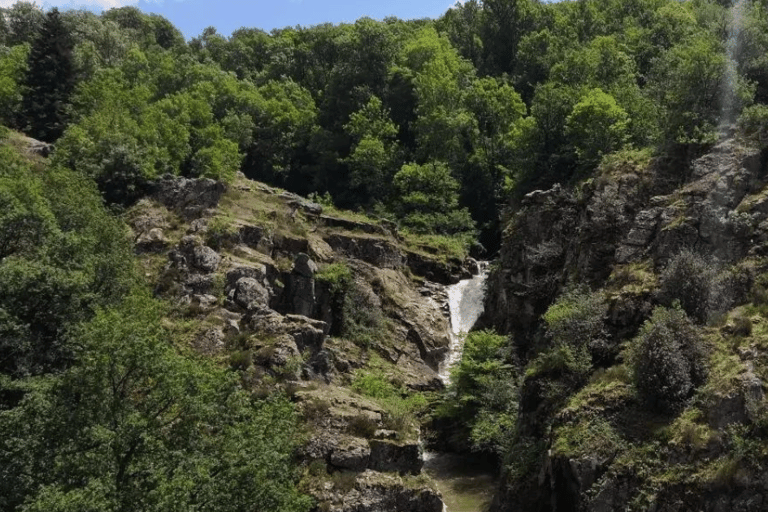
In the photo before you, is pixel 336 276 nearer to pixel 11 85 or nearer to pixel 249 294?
pixel 249 294

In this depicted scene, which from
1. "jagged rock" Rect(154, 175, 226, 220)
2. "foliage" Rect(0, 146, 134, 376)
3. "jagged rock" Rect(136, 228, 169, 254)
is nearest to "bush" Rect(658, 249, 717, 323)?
"foliage" Rect(0, 146, 134, 376)

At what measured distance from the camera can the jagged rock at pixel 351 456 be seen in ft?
88.4

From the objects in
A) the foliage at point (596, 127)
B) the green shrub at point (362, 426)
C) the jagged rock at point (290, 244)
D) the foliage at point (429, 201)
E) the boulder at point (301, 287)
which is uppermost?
the foliage at point (596, 127)

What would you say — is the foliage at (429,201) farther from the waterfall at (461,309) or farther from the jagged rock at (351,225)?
the jagged rock at (351,225)

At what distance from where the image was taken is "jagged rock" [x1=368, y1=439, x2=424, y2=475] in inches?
1083

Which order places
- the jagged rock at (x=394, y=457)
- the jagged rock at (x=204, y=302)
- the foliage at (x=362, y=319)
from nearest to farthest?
the jagged rock at (x=394, y=457) → the jagged rock at (x=204, y=302) → the foliage at (x=362, y=319)

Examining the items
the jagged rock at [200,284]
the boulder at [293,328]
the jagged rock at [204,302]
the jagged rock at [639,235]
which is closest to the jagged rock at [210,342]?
the boulder at [293,328]

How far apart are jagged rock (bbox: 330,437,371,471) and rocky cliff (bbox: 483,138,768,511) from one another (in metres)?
5.82

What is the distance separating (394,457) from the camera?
27719mm

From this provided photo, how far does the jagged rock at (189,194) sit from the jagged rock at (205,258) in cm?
475

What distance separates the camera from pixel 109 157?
4538cm

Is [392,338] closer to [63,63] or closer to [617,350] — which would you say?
[617,350]

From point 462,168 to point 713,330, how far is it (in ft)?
130

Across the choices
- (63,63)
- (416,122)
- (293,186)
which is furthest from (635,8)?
(63,63)
